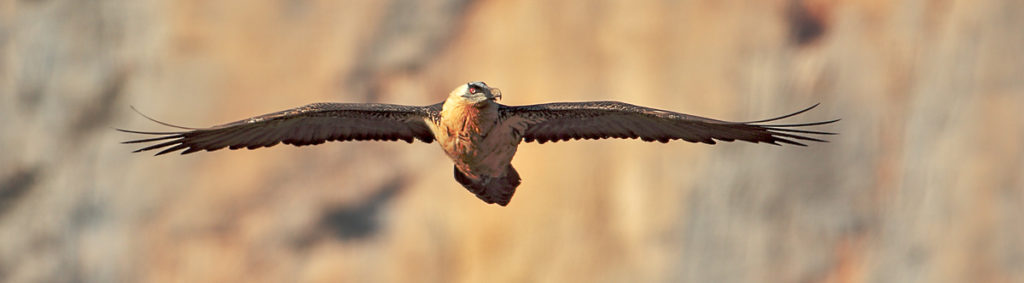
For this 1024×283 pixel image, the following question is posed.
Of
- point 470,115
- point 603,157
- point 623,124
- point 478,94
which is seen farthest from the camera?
point 603,157

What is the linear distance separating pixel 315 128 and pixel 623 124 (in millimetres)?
2035

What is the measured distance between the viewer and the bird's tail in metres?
8.30

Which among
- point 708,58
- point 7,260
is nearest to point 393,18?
point 708,58

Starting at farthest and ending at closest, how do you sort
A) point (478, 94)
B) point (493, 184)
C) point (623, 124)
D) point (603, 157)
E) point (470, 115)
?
point (603, 157), point (623, 124), point (493, 184), point (470, 115), point (478, 94)

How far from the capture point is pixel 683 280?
47.6ft

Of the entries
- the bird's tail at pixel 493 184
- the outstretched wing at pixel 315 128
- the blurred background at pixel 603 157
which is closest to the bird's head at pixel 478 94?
the outstretched wing at pixel 315 128

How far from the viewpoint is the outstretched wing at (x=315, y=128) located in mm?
8102

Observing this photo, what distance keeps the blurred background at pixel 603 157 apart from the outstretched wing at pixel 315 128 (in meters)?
5.81

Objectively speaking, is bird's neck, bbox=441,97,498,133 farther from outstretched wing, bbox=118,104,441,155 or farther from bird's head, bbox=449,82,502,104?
outstretched wing, bbox=118,104,441,155

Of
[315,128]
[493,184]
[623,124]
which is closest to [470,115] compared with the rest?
[493,184]

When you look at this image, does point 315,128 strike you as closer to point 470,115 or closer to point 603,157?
point 470,115

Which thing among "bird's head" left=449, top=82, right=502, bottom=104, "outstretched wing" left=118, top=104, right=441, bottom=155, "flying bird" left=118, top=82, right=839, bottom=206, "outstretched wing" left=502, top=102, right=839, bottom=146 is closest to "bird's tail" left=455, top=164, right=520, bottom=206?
"flying bird" left=118, top=82, right=839, bottom=206

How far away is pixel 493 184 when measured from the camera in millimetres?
8344

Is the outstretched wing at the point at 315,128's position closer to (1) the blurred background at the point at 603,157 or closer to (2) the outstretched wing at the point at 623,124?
(2) the outstretched wing at the point at 623,124
